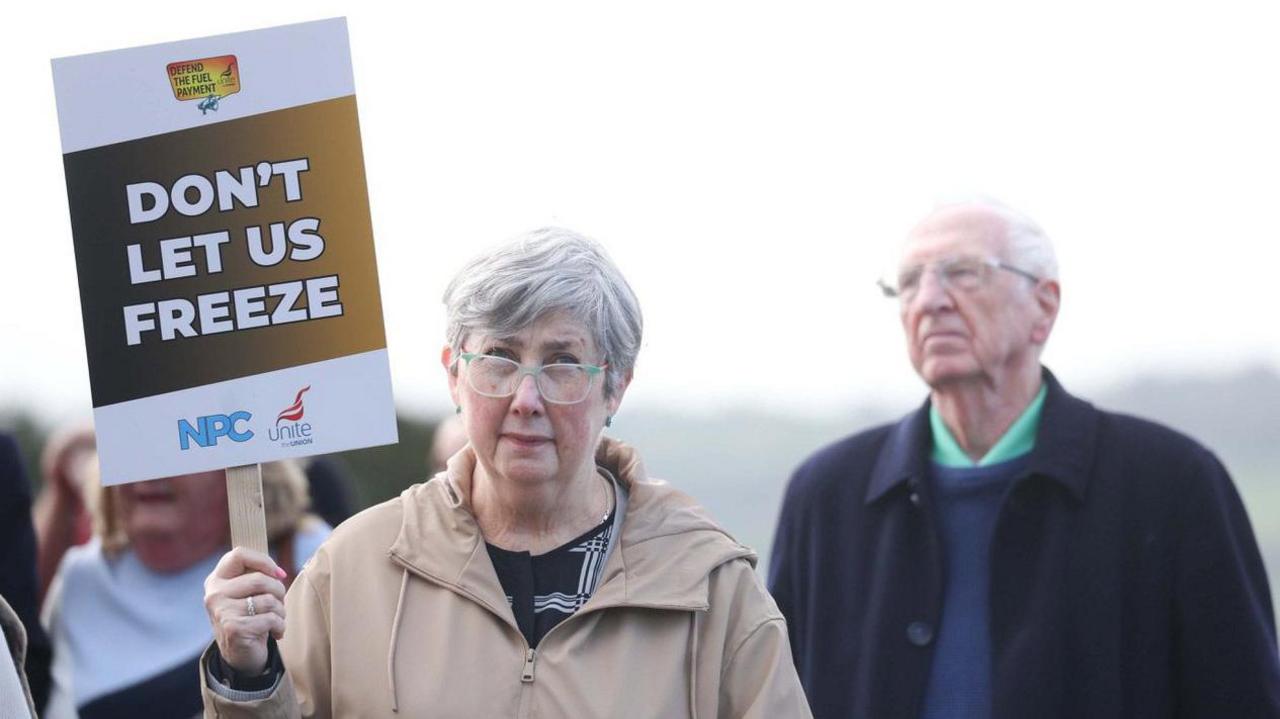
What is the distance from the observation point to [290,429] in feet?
10.9

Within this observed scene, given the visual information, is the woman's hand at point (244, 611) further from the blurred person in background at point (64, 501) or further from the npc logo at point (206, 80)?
the blurred person in background at point (64, 501)

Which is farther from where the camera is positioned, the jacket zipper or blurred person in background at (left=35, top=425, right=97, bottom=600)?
blurred person in background at (left=35, top=425, right=97, bottom=600)

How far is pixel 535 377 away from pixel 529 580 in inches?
14.2

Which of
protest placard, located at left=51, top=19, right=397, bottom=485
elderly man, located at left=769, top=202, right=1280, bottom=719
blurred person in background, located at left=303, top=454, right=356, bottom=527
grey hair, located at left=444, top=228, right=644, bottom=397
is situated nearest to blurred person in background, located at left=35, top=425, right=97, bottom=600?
blurred person in background, located at left=303, top=454, right=356, bottom=527

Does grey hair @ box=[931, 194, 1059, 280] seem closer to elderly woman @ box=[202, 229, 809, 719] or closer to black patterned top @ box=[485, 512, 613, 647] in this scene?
elderly woman @ box=[202, 229, 809, 719]

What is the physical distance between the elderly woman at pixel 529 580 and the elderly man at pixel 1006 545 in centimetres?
112

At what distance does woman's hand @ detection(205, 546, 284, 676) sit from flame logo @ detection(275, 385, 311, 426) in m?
0.28

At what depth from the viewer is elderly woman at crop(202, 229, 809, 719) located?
10.6 feet

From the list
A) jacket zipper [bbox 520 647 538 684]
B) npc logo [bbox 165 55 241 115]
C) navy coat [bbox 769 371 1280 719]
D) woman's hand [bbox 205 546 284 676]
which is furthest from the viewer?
navy coat [bbox 769 371 1280 719]

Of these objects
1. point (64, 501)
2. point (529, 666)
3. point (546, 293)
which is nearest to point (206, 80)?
point (546, 293)

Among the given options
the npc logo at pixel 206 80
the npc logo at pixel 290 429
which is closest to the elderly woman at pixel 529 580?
the npc logo at pixel 290 429

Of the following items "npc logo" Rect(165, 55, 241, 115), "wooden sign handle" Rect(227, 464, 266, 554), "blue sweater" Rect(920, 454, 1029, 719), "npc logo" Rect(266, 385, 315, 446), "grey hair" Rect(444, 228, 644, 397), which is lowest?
"blue sweater" Rect(920, 454, 1029, 719)

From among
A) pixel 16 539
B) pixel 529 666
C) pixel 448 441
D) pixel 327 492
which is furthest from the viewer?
pixel 448 441

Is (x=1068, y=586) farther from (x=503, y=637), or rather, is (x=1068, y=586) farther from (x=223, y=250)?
(x=223, y=250)
